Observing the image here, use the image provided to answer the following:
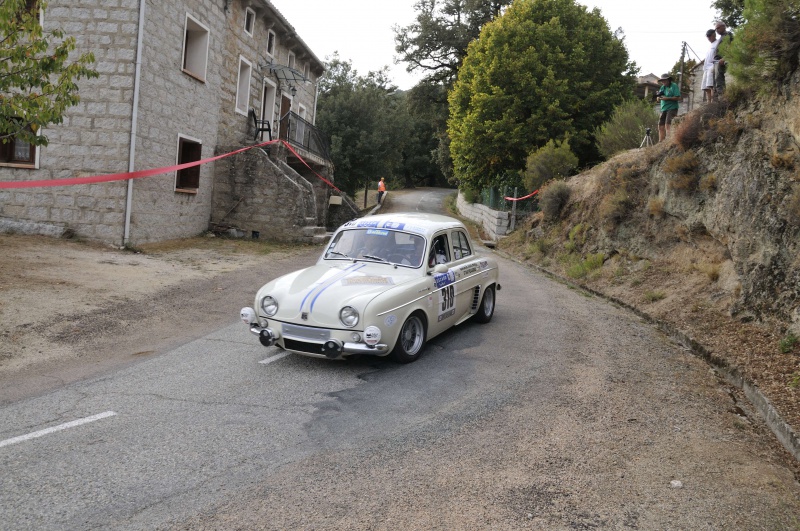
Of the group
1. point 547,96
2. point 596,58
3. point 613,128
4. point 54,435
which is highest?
point 596,58

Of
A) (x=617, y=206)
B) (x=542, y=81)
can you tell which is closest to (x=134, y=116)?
(x=617, y=206)

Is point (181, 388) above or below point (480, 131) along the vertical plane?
below

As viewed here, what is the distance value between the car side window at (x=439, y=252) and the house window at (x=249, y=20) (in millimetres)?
14974

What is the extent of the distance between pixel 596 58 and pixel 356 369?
86.1 feet

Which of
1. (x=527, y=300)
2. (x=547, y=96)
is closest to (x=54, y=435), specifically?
(x=527, y=300)

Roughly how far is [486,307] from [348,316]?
345 centimetres

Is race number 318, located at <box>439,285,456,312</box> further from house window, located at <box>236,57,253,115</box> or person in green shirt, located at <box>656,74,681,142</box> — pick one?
house window, located at <box>236,57,253,115</box>

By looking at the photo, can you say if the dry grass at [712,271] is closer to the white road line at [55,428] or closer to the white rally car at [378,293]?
the white rally car at [378,293]

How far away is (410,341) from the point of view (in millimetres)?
7039

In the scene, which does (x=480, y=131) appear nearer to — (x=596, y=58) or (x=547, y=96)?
(x=547, y=96)

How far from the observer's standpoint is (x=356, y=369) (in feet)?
22.0

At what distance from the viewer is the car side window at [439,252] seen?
25.6ft

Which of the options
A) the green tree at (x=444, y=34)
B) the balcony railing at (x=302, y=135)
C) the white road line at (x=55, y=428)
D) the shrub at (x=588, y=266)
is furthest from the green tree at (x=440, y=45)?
the white road line at (x=55, y=428)

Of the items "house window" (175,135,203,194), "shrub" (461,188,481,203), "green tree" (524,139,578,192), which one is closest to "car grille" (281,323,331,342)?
"house window" (175,135,203,194)
